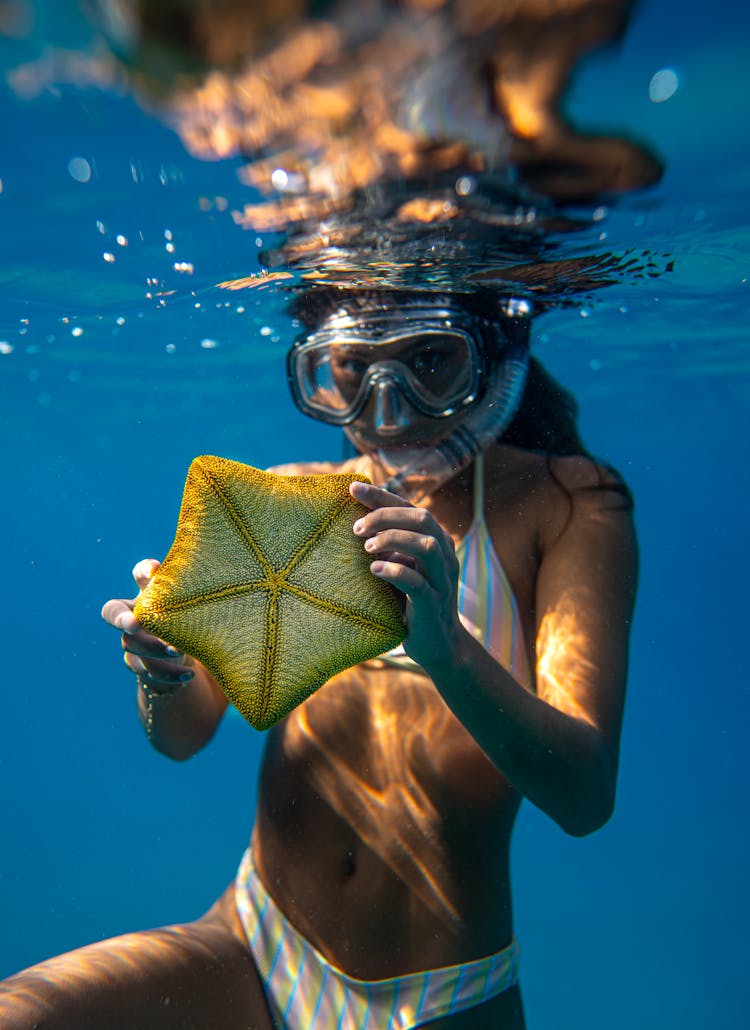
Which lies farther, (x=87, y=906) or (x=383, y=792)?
(x=87, y=906)

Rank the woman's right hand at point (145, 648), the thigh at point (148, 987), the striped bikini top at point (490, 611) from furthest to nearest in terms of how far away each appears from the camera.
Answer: the striped bikini top at point (490, 611) → the thigh at point (148, 987) → the woman's right hand at point (145, 648)

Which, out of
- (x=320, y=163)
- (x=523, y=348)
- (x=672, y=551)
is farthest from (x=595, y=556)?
(x=672, y=551)

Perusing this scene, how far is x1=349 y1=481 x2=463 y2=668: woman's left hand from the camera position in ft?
8.02

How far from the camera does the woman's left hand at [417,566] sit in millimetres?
2443

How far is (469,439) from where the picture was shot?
3975 millimetres

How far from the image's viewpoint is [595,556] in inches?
133

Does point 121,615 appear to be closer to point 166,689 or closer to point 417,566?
point 166,689

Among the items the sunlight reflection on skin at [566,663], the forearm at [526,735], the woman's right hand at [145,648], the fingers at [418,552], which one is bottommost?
the forearm at [526,735]

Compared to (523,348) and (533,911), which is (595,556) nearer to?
(523,348)

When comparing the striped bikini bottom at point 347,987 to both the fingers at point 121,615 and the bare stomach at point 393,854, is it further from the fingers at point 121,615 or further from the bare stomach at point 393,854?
the fingers at point 121,615

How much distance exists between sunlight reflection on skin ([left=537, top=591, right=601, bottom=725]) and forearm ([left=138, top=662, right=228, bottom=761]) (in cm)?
161

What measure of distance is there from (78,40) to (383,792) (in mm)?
3829

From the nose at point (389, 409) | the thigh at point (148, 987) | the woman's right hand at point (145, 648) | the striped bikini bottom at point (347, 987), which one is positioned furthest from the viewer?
the nose at point (389, 409)

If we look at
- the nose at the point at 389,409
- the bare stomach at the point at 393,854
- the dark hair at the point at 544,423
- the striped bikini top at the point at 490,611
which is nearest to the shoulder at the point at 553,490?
the dark hair at the point at 544,423
